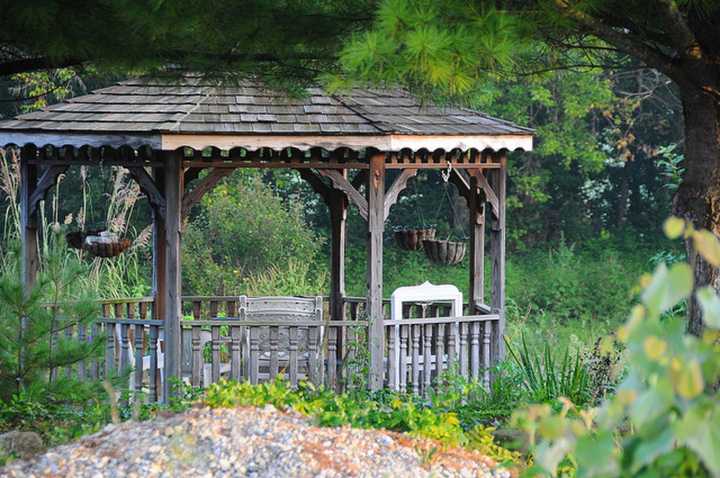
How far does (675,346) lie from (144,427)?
3.38 meters

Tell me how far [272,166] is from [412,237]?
2112mm

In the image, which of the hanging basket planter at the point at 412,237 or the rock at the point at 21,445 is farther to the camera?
the hanging basket planter at the point at 412,237

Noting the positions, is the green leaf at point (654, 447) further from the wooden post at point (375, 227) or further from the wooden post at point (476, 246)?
the wooden post at point (476, 246)

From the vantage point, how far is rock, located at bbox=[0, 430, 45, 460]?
5270 millimetres

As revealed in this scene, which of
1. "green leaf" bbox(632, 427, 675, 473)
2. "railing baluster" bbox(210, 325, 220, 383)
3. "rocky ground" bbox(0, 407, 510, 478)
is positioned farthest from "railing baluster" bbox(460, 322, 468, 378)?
"green leaf" bbox(632, 427, 675, 473)

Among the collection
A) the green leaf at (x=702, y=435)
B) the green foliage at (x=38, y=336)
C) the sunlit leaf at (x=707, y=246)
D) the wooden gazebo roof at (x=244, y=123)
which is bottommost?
the green foliage at (x=38, y=336)

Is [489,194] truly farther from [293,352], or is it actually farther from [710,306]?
[710,306]

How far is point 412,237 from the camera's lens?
1130cm

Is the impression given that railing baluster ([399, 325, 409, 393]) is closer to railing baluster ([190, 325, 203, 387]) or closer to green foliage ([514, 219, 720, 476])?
railing baluster ([190, 325, 203, 387])

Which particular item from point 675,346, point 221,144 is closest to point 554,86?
point 221,144

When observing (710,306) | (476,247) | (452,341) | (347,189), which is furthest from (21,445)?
(476,247)

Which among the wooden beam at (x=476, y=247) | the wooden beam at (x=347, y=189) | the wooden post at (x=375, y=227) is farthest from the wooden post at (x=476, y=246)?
the wooden beam at (x=347, y=189)

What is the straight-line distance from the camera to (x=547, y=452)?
2.21 metres

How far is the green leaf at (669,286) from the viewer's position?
2.01 m
